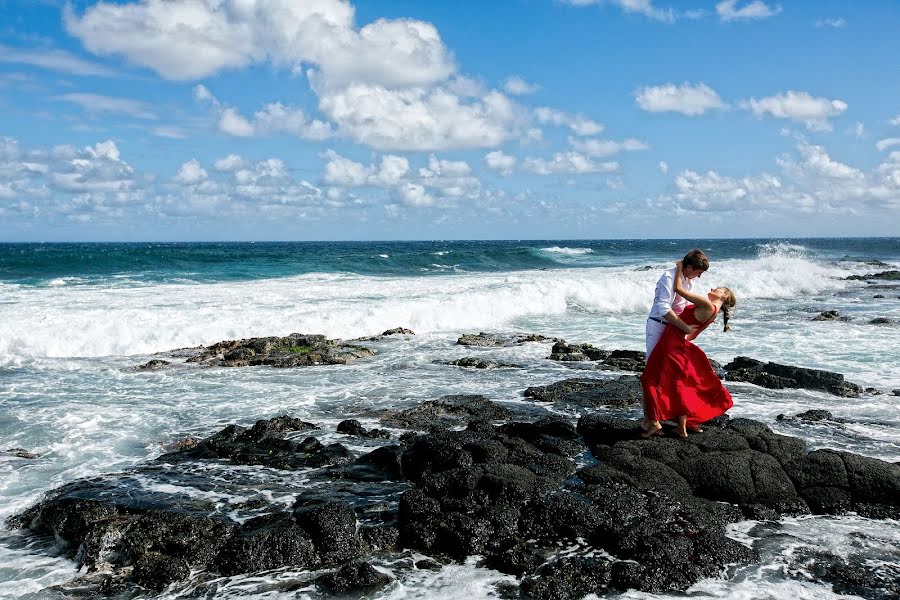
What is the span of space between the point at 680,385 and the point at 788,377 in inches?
216

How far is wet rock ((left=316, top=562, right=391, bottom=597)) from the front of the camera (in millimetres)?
5023

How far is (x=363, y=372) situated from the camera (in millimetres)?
13492

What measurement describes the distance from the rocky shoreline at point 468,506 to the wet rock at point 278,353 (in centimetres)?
568

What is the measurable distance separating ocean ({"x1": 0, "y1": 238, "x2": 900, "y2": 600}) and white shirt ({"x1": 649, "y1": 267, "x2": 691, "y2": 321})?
2.36 m

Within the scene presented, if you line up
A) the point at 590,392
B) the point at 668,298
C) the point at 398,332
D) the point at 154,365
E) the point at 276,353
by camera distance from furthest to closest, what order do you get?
1. the point at 398,332
2. the point at 276,353
3. the point at 154,365
4. the point at 590,392
5. the point at 668,298

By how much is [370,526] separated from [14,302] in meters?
24.5

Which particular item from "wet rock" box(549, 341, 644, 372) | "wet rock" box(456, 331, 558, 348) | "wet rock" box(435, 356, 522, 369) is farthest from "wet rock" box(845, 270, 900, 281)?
"wet rock" box(435, 356, 522, 369)

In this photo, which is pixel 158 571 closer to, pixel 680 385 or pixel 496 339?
pixel 680 385

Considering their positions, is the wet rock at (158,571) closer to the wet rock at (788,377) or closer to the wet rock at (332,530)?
the wet rock at (332,530)

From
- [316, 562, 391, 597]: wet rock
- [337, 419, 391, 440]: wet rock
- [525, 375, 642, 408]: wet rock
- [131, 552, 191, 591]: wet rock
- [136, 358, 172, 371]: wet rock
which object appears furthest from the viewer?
[136, 358, 172, 371]: wet rock

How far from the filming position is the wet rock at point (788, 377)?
36.3 feet

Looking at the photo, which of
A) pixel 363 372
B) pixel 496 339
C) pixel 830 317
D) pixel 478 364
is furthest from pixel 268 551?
pixel 830 317

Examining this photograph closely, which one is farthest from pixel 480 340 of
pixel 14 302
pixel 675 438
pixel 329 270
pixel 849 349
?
pixel 329 270

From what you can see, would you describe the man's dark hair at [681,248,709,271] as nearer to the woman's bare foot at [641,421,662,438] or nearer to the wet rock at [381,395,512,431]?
the woman's bare foot at [641,421,662,438]
